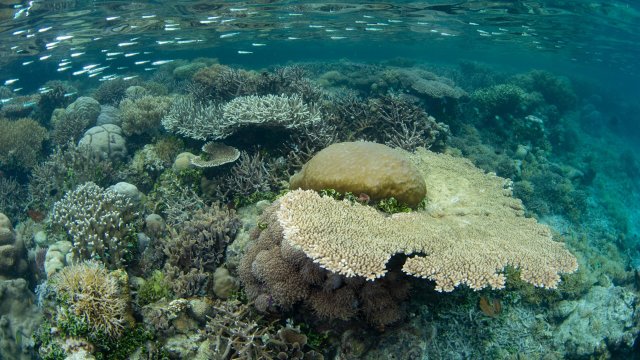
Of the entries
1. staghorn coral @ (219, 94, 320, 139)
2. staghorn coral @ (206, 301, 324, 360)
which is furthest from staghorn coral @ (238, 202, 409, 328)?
staghorn coral @ (219, 94, 320, 139)

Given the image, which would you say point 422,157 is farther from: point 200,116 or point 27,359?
point 27,359

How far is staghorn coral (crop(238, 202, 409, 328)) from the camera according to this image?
439 cm

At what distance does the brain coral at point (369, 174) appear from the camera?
5.01 meters

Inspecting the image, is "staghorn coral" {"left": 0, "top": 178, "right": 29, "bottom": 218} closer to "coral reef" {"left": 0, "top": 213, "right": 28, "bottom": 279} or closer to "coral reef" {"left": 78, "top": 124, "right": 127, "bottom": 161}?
"coral reef" {"left": 78, "top": 124, "right": 127, "bottom": 161}

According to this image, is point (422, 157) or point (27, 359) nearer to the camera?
point (27, 359)

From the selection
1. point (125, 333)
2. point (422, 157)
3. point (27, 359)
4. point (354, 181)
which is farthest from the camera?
point (422, 157)

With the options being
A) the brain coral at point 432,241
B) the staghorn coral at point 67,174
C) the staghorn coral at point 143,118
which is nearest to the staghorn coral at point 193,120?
the staghorn coral at point 143,118

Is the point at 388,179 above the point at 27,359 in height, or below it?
above

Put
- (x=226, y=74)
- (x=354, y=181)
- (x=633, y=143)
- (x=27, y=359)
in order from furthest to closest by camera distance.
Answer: (x=633, y=143) < (x=226, y=74) < (x=27, y=359) < (x=354, y=181)

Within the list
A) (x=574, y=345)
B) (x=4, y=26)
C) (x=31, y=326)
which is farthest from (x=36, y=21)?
(x=574, y=345)

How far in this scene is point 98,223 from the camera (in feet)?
20.5

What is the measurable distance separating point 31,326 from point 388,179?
636 cm

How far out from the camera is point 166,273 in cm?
562

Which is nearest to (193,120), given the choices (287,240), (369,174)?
(369,174)
